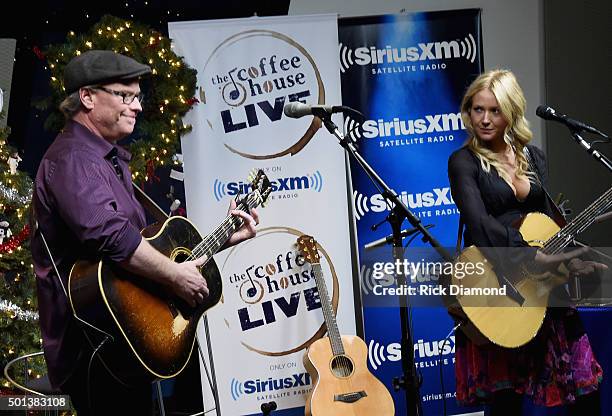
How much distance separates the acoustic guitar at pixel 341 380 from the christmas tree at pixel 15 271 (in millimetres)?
1465

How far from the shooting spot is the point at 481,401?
3.51 m

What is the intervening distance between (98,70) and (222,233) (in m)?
0.84

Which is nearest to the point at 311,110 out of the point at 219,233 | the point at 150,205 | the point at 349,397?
the point at 219,233

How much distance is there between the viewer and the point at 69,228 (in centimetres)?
303

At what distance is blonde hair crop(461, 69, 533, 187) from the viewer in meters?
3.57

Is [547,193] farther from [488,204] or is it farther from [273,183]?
[273,183]

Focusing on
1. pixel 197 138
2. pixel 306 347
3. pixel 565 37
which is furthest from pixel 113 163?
pixel 565 37

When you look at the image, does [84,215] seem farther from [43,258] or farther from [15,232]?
[15,232]

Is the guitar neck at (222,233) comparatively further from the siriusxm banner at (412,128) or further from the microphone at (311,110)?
the siriusxm banner at (412,128)

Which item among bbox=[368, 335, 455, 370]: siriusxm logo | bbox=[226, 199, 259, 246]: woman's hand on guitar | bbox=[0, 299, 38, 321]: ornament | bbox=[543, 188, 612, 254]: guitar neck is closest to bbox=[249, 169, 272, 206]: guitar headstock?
bbox=[226, 199, 259, 246]: woman's hand on guitar

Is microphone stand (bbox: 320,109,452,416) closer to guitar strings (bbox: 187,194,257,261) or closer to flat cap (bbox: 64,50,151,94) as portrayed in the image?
guitar strings (bbox: 187,194,257,261)

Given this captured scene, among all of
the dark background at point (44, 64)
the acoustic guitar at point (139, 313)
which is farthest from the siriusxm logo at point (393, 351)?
the acoustic guitar at point (139, 313)

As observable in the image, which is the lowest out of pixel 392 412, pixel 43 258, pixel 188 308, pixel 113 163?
pixel 392 412

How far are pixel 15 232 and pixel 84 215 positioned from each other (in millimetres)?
1907
